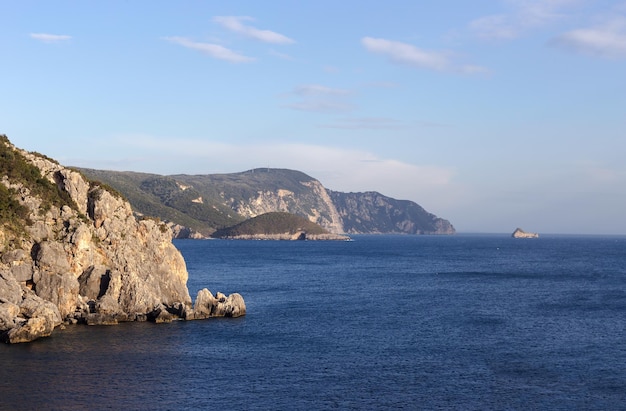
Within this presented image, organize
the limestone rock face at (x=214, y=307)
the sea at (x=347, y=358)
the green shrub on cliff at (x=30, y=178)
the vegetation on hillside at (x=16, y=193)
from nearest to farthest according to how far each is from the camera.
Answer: the sea at (x=347, y=358) → the vegetation on hillside at (x=16, y=193) → the green shrub on cliff at (x=30, y=178) → the limestone rock face at (x=214, y=307)

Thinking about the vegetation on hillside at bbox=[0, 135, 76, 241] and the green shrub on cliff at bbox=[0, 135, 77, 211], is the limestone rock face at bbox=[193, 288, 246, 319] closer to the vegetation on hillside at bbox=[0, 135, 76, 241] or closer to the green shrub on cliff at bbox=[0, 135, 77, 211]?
the green shrub on cliff at bbox=[0, 135, 77, 211]

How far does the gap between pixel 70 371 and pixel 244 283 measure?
77760 mm

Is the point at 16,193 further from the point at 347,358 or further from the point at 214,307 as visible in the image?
the point at 347,358

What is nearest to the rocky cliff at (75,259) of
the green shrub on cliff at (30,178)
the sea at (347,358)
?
the green shrub on cliff at (30,178)

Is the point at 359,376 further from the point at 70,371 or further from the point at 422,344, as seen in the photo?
the point at 70,371

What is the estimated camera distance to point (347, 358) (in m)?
69.1

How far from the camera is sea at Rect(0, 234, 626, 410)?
54.4 meters

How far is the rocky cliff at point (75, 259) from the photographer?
79438 millimetres

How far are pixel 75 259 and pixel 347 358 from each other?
136 ft

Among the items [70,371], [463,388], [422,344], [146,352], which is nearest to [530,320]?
[422,344]

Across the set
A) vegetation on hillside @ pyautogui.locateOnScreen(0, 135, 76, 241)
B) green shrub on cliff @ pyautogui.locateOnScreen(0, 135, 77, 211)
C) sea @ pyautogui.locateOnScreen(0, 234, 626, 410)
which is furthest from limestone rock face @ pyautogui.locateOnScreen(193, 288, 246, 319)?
vegetation on hillside @ pyautogui.locateOnScreen(0, 135, 76, 241)

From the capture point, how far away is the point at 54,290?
271 ft

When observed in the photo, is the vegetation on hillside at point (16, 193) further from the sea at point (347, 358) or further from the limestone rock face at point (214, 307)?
the limestone rock face at point (214, 307)

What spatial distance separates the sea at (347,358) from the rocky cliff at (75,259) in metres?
3.35
